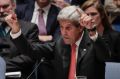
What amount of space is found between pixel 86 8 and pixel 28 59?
78 cm

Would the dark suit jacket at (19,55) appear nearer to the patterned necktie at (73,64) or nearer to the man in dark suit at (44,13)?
the patterned necktie at (73,64)

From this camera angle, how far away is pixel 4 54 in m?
2.64

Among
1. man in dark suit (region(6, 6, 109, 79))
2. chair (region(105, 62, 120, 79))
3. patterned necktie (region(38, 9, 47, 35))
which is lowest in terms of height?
chair (region(105, 62, 120, 79))

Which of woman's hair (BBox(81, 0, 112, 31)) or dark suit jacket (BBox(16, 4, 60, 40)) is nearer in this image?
woman's hair (BBox(81, 0, 112, 31))

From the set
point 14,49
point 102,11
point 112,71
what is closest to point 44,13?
point 102,11

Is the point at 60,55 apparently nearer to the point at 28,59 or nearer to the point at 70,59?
the point at 70,59

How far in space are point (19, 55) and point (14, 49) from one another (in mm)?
60

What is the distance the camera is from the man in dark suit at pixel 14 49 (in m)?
2.57

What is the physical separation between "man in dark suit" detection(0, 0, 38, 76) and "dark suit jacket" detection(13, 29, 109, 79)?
0.17 m

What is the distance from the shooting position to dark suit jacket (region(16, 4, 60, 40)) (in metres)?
3.35

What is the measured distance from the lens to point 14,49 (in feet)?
8.70

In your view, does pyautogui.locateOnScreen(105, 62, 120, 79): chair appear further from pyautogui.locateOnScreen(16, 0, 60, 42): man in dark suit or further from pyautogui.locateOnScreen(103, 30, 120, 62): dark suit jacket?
pyautogui.locateOnScreen(16, 0, 60, 42): man in dark suit

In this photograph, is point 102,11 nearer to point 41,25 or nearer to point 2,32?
point 41,25

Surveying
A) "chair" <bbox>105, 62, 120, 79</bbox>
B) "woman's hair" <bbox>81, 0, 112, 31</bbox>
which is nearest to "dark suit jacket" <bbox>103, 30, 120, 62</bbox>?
"woman's hair" <bbox>81, 0, 112, 31</bbox>
